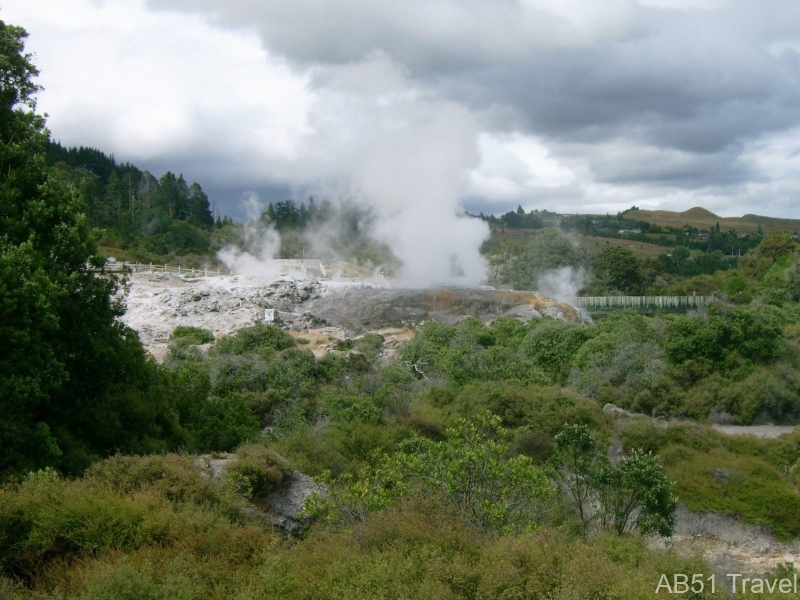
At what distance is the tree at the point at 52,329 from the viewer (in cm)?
941

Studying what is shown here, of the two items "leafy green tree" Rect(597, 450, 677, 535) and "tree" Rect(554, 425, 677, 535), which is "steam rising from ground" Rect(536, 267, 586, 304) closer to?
"tree" Rect(554, 425, 677, 535)

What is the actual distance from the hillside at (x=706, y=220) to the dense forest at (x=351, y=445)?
3783 inches

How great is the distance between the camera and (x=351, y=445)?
43.8ft

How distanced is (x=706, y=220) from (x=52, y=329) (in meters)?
134

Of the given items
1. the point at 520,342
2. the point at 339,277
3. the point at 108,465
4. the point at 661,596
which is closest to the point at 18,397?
the point at 108,465

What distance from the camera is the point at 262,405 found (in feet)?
56.1

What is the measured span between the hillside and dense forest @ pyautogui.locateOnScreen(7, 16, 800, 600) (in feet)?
315

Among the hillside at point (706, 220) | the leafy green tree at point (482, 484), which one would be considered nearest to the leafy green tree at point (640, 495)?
the leafy green tree at point (482, 484)

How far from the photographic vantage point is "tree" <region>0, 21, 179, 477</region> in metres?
9.41

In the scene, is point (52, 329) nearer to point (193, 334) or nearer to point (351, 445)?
point (351, 445)

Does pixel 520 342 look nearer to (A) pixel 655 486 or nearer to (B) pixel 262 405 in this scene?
(B) pixel 262 405

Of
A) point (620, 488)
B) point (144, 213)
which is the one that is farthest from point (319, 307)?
point (144, 213)

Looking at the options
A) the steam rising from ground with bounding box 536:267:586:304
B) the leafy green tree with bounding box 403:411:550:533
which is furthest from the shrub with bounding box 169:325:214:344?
the steam rising from ground with bounding box 536:267:586:304

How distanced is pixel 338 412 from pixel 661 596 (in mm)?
10562
